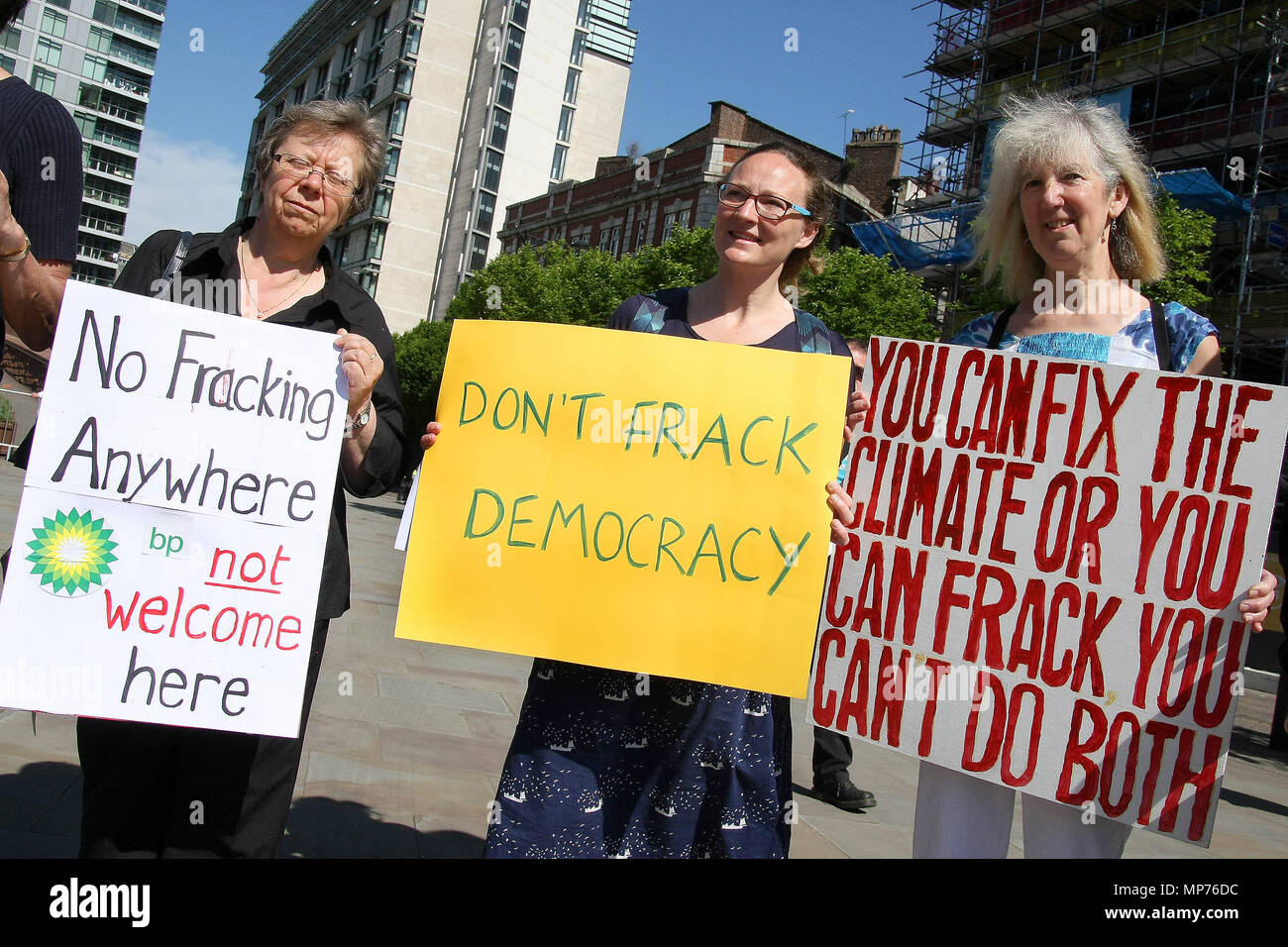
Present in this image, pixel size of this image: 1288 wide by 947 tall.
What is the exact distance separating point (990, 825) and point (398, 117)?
70401 millimetres

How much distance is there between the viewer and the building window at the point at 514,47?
63.8m

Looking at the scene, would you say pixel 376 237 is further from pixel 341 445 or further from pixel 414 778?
pixel 341 445

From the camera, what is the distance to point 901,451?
223cm

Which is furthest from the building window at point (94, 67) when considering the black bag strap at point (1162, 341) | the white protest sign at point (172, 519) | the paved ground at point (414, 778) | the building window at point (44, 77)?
the black bag strap at point (1162, 341)

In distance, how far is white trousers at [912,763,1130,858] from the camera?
6.72ft

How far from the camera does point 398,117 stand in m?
65.8

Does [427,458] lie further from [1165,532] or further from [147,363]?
[1165,532]

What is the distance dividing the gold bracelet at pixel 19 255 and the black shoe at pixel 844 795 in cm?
442

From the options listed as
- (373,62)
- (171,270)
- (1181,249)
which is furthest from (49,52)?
(171,270)

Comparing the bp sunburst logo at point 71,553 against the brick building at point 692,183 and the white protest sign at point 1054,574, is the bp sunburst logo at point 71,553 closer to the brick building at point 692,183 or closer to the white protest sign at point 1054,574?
the white protest sign at point 1054,574

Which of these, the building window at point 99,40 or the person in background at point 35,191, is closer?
the person in background at point 35,191

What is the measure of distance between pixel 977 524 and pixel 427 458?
1.24 meters

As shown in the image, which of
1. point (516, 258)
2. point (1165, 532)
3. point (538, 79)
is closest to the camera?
point (1165, 532)
